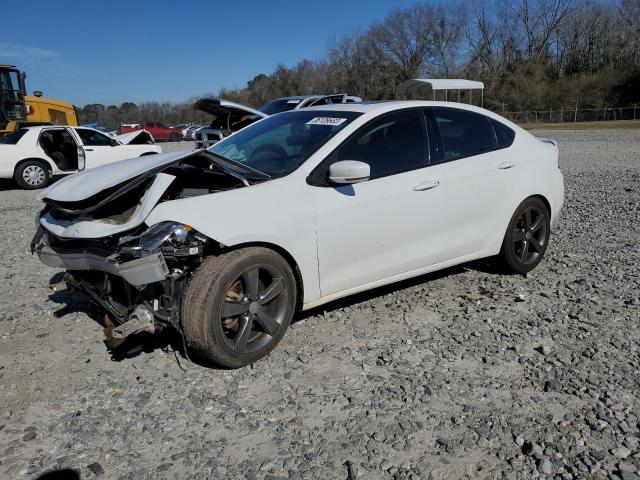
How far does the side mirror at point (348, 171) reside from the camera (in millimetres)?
3695

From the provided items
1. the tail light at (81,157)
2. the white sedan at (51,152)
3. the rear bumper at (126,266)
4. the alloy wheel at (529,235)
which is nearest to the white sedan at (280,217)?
the rear bumper at (126,266)

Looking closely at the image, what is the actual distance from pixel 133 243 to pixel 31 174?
1167 cm

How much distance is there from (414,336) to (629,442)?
1568 mm

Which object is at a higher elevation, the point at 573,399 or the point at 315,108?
the point at 315,108

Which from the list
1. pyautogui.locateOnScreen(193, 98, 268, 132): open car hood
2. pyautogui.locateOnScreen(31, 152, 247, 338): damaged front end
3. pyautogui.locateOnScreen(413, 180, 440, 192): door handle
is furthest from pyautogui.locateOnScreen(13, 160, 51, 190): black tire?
pyautogui.locateOnScreen(413, 180, 440, 192): door handle

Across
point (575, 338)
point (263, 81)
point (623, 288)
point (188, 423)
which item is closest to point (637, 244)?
point (623, 288)

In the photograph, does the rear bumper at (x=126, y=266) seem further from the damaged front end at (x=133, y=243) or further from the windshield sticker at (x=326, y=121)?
the windshield sticker at (x=326, y=121)

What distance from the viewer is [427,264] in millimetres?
4434

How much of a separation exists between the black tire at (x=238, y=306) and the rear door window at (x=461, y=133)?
5.89 feet

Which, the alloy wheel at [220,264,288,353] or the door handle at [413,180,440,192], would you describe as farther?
the door handle at [413,180,440,192]

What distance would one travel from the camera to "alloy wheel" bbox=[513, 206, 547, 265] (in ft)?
16.8

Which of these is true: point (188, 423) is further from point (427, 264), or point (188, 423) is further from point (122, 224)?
point (427, 264)

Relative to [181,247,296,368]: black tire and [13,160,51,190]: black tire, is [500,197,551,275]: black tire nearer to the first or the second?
[181,247,296,368]: black tire

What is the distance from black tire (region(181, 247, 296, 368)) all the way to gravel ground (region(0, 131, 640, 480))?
0.18 metres
